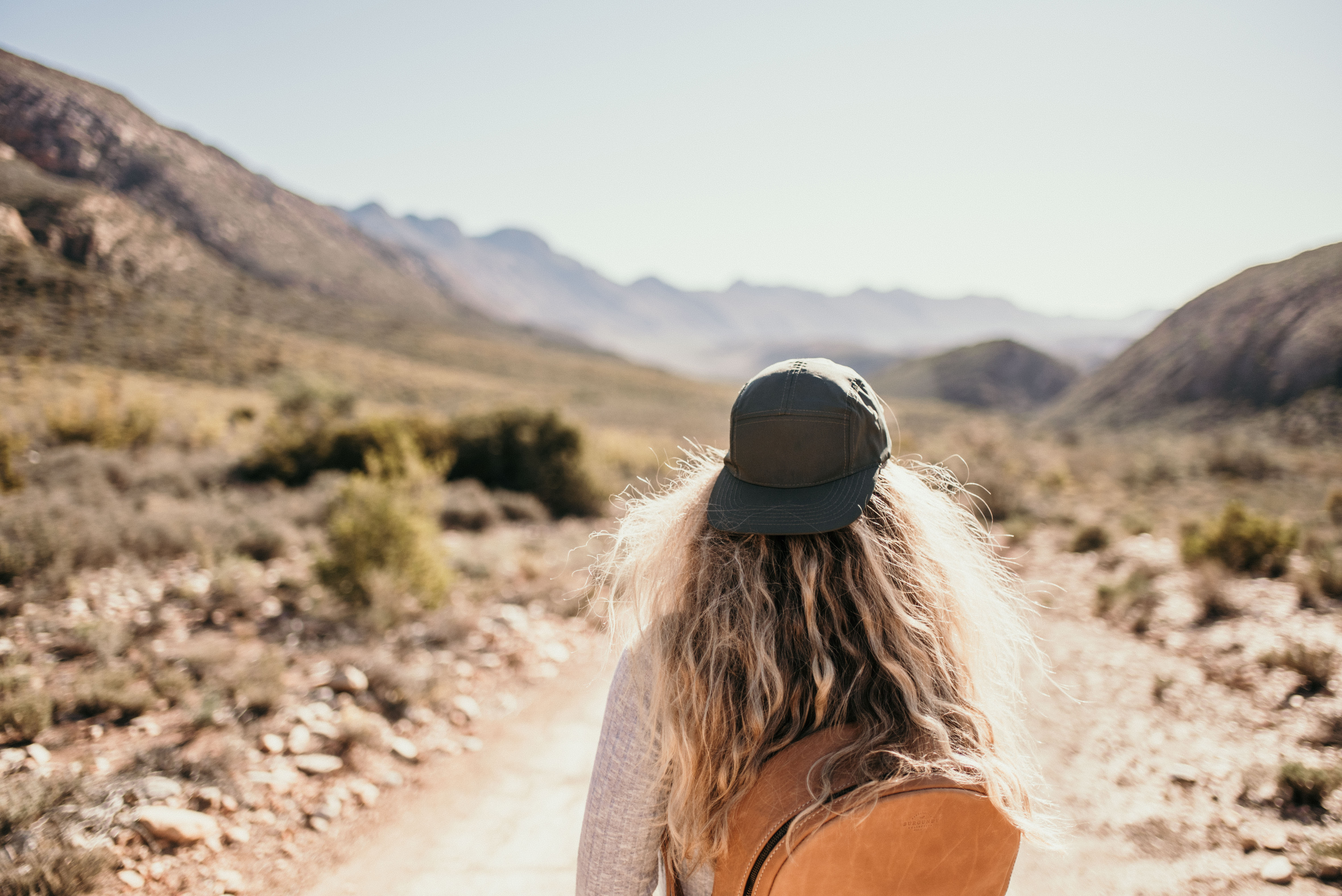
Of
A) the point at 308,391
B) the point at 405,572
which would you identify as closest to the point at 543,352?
the point at 308,391

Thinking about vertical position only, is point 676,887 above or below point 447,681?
above

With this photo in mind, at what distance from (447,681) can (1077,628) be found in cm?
586

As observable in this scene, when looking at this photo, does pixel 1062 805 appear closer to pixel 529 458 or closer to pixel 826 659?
pixel 826 659

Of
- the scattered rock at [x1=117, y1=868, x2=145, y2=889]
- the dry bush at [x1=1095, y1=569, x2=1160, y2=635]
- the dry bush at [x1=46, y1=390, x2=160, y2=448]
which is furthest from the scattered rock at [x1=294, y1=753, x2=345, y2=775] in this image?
the dry bush at [x1=46, y1=390, x2=160, y2=448]

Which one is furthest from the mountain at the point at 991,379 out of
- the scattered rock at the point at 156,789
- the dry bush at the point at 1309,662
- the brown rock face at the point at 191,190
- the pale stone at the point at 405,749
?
the scattered rock at the point at 156,789

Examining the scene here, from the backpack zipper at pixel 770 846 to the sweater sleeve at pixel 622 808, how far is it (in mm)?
235

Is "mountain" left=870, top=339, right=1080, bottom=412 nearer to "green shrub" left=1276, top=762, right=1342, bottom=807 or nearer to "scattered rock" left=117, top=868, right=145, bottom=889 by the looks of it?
"green shrub" left=1276, top=762, right=1342, bottom=807

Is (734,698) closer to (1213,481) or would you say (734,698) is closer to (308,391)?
(308,391)

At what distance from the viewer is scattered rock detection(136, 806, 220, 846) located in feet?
9.02

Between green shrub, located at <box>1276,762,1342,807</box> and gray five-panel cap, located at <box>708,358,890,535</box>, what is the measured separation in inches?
149

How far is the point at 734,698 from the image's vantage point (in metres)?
1.15

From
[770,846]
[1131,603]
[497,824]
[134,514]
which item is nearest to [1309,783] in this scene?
[1131,603]

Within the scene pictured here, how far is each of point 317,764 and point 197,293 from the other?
40482mm

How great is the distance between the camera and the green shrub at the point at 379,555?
5254mm
